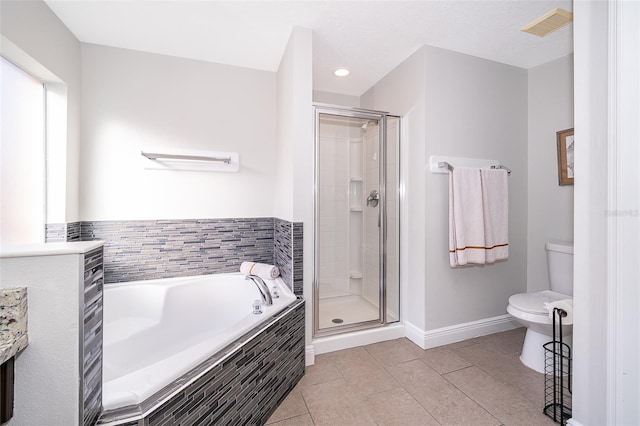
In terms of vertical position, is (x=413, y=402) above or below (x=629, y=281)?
below

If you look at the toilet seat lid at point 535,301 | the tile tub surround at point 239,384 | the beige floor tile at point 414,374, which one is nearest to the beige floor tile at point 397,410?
the beige floor tile at point 414,374

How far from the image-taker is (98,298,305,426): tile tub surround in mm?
943

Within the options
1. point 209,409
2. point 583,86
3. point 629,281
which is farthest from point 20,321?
point 583,86

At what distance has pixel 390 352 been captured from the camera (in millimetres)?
2172

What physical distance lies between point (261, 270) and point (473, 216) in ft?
5.72

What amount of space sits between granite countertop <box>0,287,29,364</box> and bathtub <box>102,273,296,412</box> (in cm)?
77

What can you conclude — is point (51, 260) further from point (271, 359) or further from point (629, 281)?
point (629, 281)

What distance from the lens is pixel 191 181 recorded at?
2.42m

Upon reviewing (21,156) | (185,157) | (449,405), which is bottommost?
(449,405)

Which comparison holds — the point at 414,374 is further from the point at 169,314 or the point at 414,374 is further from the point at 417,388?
the point at 169,314

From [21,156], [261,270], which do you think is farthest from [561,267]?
[21,156]

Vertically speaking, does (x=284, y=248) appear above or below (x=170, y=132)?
below

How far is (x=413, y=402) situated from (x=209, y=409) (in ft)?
3.70

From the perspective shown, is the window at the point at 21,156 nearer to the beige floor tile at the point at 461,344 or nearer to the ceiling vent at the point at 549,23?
the beige floor tile at the point at 461,344
